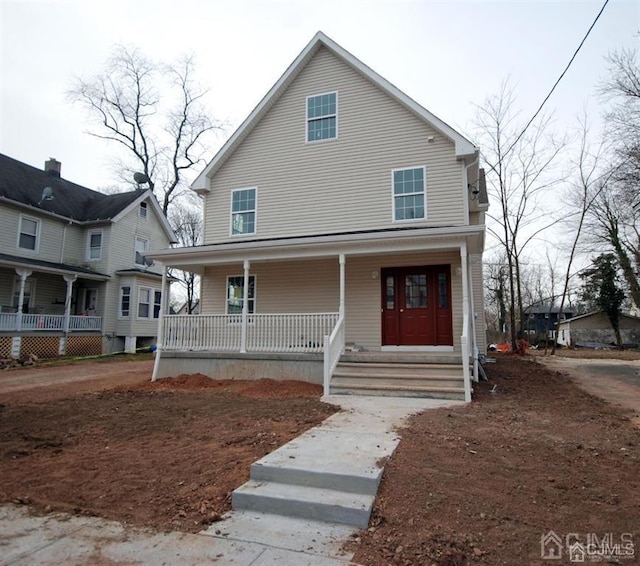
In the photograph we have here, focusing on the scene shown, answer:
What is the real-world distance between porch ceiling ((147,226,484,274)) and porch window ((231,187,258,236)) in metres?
2.14

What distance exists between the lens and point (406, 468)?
12.8 ft

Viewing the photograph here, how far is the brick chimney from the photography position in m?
23.0

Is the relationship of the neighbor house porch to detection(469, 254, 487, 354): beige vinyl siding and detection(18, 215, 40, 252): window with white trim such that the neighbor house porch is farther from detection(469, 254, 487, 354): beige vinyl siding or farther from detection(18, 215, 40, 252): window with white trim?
detection(18, 215, 40, 252): window with white trim

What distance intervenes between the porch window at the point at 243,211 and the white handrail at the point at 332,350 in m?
5.01

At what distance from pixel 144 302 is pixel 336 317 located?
15959mm

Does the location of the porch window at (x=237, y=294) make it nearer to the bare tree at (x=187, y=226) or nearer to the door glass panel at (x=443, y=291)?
the door glass panel at (x=443, y=291)

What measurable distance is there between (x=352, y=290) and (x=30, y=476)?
27.0 ft

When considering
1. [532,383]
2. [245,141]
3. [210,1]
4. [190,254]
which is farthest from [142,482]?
[245,141]

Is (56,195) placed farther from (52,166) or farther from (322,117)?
(322,117)

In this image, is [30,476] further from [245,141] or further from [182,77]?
[182,77]

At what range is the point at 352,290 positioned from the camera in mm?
11195

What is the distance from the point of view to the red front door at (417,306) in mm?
10430

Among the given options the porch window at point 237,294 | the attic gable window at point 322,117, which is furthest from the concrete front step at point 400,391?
the attic gable window at point 322,117

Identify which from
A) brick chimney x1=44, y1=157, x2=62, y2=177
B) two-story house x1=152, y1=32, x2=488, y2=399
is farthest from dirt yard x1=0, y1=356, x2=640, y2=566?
brick chimney x1=44, y1=157, x2=62, y2=177
